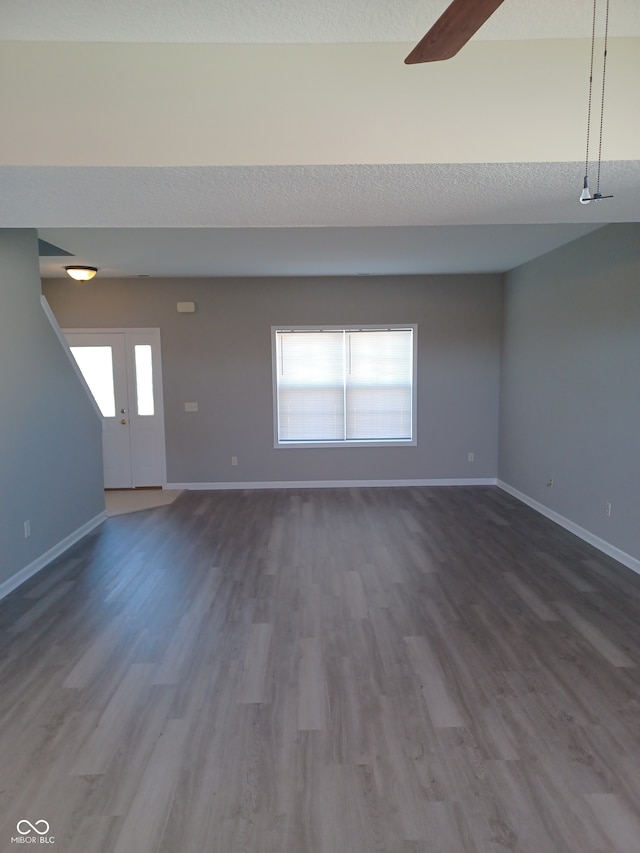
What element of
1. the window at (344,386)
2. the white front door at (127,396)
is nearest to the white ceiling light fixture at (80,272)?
the white front door at (127,396)

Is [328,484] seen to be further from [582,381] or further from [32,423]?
[32,423]

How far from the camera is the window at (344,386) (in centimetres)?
629

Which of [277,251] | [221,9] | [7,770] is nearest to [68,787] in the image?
[7,770]

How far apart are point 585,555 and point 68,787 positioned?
12.4 ft

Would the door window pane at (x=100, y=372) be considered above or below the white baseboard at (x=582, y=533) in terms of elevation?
above

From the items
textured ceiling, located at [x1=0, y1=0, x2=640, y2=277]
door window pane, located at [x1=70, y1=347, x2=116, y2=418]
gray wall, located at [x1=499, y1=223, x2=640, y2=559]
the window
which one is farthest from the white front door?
gray wall, located at [x1=499, y1=223, x2=640, y2=559]

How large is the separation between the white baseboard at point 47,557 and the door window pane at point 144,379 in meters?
1.67

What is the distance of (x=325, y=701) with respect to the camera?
2.26 metres

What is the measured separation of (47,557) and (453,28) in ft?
14.0

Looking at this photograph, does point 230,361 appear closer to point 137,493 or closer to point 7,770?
point 137,493
